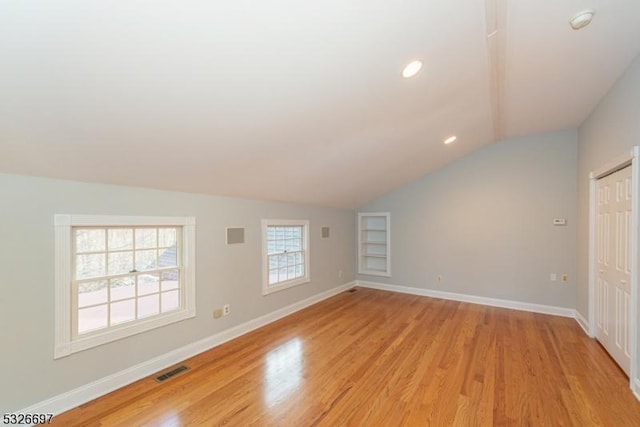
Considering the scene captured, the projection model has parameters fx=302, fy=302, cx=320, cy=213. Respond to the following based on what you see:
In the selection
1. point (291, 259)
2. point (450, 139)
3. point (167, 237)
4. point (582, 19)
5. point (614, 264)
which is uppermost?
point (582, 19)

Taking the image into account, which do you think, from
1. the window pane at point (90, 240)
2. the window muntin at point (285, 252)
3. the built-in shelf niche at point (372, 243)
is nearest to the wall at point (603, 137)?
the built-in shelf niche at point (372, 243)

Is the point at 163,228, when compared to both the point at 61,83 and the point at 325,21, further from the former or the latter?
the point at 325,21

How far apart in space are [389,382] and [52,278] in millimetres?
2969

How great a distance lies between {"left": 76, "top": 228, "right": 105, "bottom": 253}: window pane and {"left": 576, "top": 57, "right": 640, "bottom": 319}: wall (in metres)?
4.78

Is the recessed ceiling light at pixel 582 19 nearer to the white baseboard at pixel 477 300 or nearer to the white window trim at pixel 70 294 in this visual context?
the white window trim at pixel 70 294

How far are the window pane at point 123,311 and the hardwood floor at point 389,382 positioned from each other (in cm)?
59

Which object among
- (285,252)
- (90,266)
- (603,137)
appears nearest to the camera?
(90,266)

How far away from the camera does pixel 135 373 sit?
283 cm

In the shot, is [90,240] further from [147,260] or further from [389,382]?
[389,382]

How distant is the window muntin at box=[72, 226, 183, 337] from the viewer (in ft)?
8.54

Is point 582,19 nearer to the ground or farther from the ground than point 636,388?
farther from the ground

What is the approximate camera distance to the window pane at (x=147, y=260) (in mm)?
3001

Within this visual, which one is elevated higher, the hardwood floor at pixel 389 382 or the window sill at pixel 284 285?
the window sill at pixel 284 285

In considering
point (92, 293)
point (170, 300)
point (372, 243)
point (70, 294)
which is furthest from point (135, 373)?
point (372, 243)
